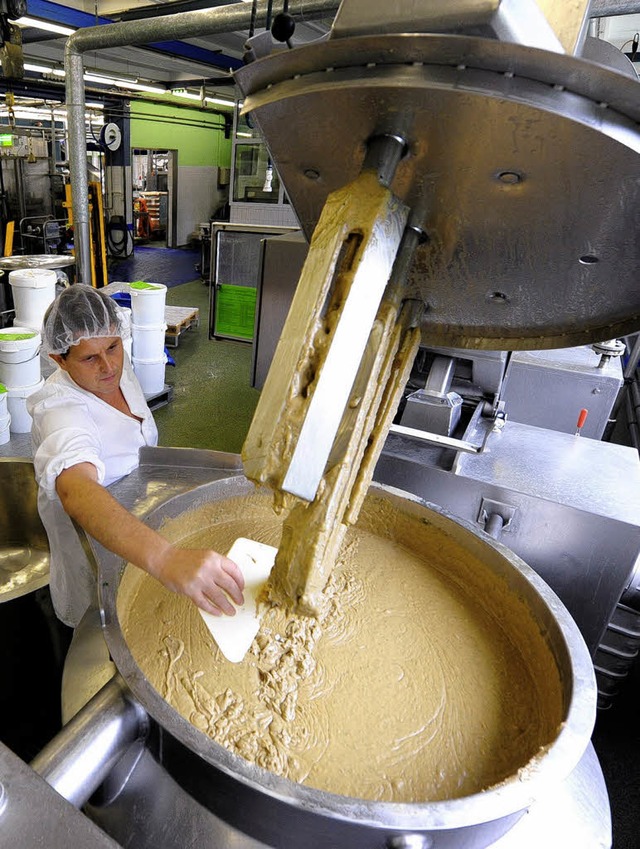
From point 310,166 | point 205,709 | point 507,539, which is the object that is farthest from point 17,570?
point 310,166

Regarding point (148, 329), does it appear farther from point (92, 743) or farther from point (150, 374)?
point (92, 743)

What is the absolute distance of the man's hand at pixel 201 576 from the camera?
37.6 inches

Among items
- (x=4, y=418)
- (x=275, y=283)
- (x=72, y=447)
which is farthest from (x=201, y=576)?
(x=4, y=418)

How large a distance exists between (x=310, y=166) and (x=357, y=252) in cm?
22

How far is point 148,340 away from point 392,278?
340 centimetres

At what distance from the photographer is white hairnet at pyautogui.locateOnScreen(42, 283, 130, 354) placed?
1.49 m

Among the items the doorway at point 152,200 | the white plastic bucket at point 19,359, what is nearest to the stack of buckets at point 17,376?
the white plastic bucket at point 19,359

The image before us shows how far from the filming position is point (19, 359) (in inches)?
101

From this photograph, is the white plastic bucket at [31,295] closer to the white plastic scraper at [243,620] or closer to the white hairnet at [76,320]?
the white hairnet at [76,320]

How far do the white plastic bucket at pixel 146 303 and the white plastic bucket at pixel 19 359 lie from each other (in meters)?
1.13

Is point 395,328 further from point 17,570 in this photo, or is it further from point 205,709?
point 17,570

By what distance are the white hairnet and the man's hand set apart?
2.67 ft

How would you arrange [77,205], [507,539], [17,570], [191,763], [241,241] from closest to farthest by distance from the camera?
[191,763]
[507,539]
[17,570]
[77,205]
[241,241]

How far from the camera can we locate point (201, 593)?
3.15 feet
